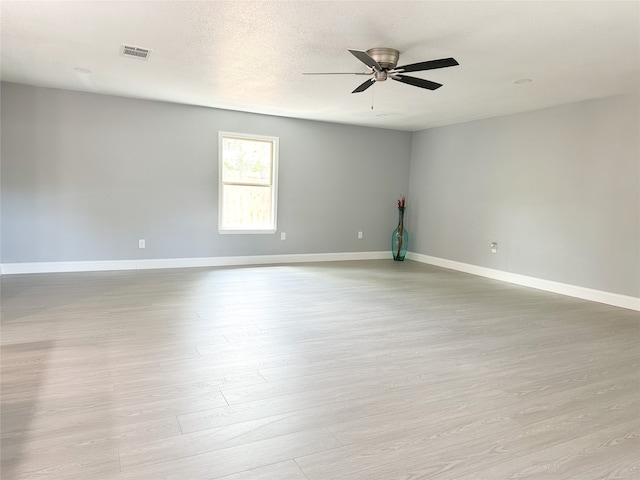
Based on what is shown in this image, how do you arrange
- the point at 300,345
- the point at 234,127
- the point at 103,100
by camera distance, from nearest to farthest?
the point at 300,345 < the point at 103,100 < the point at 234,127

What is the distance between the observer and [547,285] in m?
5.32

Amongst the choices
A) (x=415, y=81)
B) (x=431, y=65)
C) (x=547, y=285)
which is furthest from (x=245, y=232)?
(x=547, y=285)

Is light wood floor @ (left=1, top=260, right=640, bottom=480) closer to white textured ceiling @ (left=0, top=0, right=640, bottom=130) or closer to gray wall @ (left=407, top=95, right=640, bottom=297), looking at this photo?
gray wall @ (left=407, top=95, right=640, bottom=297)

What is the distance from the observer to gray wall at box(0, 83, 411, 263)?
5137 mm

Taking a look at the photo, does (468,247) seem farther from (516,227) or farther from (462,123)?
(462,123)

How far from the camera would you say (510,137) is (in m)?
5.80

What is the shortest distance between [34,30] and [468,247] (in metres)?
6.07

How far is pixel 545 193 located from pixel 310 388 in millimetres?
4563

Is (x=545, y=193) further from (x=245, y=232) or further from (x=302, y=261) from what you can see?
(x=245, y=232)

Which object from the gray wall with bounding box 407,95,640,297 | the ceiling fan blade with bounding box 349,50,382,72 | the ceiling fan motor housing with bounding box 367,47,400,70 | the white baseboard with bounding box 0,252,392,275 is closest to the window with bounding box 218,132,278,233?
the white baseboard with bounding box 0,252,392,275

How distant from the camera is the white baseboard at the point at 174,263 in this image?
525 centimetres

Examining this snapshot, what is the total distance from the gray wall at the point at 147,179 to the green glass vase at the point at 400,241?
732mm

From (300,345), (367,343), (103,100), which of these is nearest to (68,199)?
(103,100)

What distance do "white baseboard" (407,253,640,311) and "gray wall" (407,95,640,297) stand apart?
7cm
